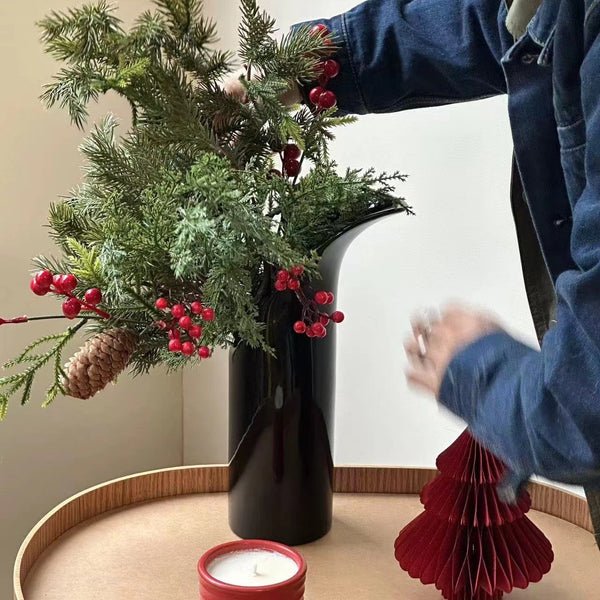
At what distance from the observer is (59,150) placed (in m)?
1.16

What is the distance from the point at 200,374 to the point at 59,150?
446 millimetres

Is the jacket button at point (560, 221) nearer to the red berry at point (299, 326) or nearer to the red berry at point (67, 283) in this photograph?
the red berry at point (299, 326)

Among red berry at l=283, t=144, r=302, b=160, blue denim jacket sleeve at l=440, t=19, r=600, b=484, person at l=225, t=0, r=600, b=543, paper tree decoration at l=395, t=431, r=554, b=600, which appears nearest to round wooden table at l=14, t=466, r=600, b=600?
paper tree decoration at l=395, t=431, r=554, b=600

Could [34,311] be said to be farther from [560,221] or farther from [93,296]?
[560,221]

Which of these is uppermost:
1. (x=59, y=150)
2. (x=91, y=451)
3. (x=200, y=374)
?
(x=59, y=150)

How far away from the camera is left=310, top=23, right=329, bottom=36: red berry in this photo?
2.37ft

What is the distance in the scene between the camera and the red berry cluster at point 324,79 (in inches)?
28.1

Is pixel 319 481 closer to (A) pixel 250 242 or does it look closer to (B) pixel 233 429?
(B) pixel 233 429

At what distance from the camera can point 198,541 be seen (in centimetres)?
80

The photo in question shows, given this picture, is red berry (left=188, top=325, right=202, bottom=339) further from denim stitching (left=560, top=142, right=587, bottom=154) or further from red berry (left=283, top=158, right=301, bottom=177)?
denim stitching (left=560, top=142, right=587, bottom=154)

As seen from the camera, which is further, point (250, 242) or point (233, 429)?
point (233, 429)

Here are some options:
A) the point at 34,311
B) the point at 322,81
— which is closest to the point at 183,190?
the point at 322,81

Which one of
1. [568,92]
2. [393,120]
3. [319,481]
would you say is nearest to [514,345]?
[568,92]

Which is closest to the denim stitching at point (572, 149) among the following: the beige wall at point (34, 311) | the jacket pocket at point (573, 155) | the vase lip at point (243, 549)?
the jacket pocket at point (573, 155)
